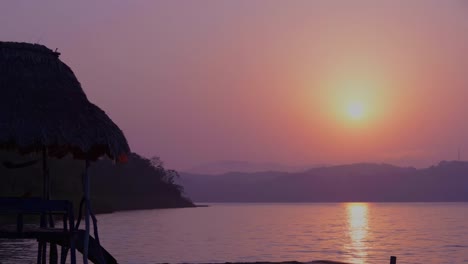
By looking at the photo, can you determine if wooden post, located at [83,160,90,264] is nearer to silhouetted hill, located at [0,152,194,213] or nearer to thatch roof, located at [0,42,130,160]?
thatch roof, located at [0,42,130,160]

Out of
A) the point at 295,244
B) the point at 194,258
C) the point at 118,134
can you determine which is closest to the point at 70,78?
the point at 118,134

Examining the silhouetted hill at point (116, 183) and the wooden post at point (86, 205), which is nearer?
the wooden post at point (86, 205)

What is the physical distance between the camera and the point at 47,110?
19750 mm

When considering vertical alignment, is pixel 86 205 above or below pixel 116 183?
below

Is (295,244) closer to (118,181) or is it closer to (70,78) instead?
(70,78)

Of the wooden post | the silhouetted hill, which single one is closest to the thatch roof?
the wooden post

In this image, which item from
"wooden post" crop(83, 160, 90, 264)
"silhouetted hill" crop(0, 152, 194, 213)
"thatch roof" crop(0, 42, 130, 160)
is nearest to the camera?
"thatch roof" crop(0, 42, 130, 160)

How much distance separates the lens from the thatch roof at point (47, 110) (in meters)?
19.2

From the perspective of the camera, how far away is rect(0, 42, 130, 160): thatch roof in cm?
1923

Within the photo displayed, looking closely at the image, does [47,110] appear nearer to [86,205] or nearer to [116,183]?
[86,205]

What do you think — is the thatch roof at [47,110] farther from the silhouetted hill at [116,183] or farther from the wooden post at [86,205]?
the silhouetted hill at [116,183]

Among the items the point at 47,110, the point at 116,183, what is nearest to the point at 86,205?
the point at 47,110

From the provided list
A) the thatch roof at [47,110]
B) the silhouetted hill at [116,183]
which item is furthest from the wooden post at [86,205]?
the silhouetted hill at [116,183]

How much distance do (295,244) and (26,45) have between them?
49.1 meters
